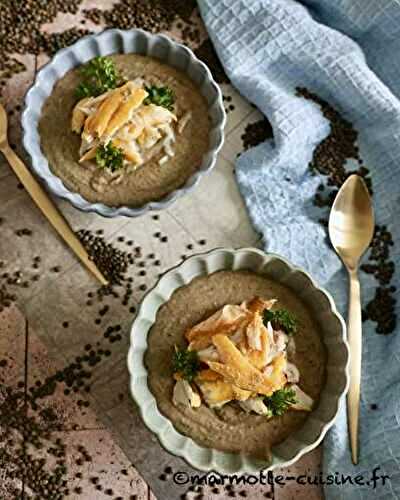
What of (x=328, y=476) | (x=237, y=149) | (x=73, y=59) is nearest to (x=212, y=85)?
(x=237, y=149)

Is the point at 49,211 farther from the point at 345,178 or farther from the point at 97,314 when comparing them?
the point at 345,178

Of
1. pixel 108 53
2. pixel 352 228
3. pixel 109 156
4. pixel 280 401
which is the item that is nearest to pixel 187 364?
pixel 280 401

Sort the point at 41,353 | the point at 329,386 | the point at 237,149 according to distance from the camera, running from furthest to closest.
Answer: the point at 237,149, the point at 41,353, the point at 329,386

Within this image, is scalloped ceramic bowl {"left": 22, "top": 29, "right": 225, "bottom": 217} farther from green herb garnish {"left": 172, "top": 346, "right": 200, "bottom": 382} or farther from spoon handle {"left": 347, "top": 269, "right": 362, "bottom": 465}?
spoon handle {"left": 347, "top": 269, "right": 362, "bottom": 465}

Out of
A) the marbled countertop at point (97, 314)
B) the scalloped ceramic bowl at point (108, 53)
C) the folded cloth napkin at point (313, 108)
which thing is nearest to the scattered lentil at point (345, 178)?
the folded cloth napkin at point (313, 108)

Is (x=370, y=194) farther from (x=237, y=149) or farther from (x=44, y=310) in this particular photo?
(x=44, y=310)

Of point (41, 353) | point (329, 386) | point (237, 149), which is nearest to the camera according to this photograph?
point (329, 386)
